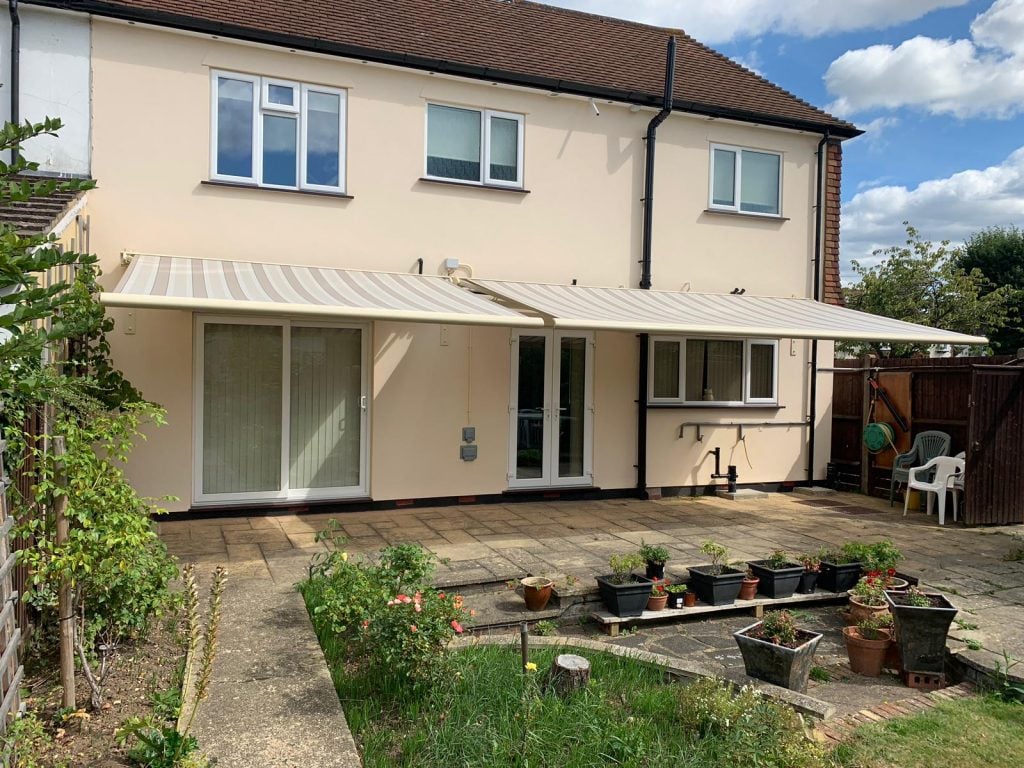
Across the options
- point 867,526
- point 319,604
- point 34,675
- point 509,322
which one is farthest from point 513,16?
point 34,675

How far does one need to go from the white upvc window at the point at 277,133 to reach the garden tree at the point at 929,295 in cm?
2591

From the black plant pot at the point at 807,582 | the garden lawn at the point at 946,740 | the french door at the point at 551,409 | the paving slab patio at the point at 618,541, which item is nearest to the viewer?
the garden lawn at the point at 946,740

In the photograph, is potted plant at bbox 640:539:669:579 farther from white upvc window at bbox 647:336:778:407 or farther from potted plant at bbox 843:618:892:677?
white upvc window at bbox 647:336:778:407

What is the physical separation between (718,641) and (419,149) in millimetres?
9121

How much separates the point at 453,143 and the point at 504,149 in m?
0.96

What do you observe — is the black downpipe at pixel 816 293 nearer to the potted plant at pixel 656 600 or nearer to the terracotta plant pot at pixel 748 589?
the terracotta plant pot at pixel 748 589

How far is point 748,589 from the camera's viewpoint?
8.81 m

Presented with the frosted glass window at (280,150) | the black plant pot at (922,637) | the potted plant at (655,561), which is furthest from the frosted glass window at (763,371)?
the frosted glass window at (280,150)

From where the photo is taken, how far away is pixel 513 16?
16.6m

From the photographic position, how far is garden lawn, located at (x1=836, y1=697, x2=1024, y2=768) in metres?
5.30

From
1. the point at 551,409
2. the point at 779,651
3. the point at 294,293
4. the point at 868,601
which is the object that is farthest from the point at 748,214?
the point at 779,651

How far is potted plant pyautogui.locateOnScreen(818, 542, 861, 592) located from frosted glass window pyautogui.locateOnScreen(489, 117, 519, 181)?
825cm

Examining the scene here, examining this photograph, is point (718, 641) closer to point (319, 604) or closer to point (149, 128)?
point (319, 604)

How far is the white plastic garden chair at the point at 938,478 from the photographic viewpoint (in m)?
13.4
